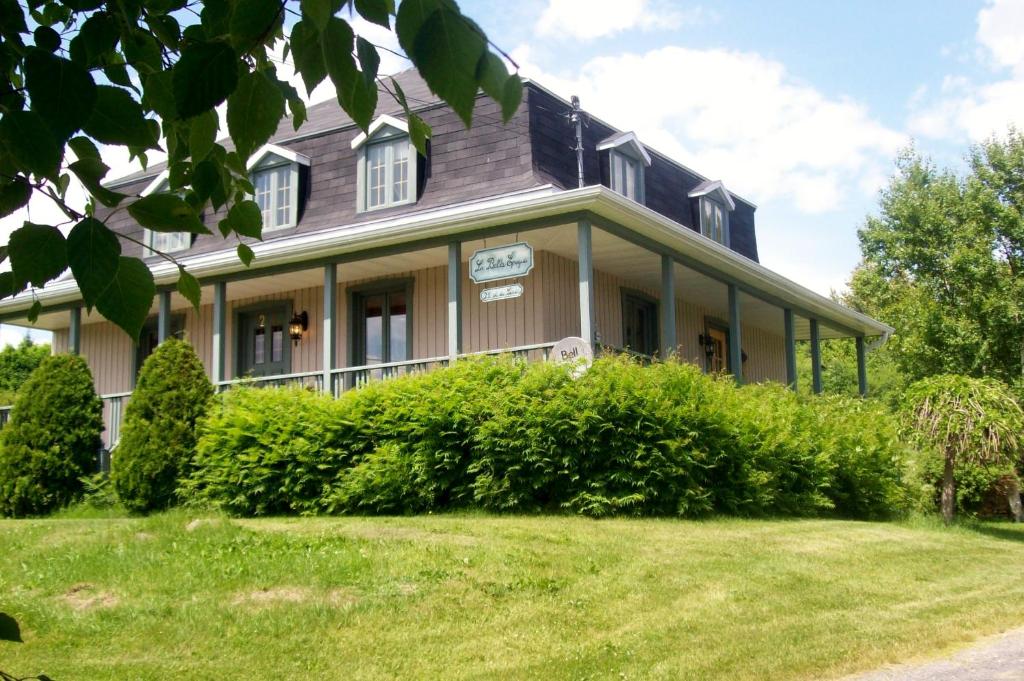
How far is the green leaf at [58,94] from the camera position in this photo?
1.38m

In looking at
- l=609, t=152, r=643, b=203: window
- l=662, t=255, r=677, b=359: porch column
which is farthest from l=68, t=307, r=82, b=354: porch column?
l=662, t=255, r=677, b=359: porch column

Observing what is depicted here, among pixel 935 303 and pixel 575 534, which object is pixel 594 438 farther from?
pixel 935 303

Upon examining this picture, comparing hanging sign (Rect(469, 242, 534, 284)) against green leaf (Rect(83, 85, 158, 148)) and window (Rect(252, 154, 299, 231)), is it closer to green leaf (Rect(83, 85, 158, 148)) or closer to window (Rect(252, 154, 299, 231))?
window (Rect(252, 154, 299, 231))

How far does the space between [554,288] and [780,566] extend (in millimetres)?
8002

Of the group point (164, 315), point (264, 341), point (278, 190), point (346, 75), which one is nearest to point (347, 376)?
point (164, 315)

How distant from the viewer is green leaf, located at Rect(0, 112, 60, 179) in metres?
1.36

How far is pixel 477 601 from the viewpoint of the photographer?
768 centimetres

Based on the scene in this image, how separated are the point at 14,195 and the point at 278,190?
17.2 m

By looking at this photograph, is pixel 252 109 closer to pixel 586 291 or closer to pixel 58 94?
pixel 58 94

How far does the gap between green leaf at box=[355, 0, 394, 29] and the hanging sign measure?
12.3m

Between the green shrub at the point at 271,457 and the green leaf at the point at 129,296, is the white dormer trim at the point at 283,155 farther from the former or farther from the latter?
the green leaf at the point at 129,296

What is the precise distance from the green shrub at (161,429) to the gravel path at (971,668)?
988cm

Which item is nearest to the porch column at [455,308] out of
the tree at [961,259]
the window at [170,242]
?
the window at [170,242]

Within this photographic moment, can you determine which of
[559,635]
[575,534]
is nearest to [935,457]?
[575,534]
